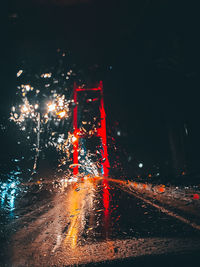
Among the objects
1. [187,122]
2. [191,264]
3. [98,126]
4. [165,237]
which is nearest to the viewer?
[191,264]

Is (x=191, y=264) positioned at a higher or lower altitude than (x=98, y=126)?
lower

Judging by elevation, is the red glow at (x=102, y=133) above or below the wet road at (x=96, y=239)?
above

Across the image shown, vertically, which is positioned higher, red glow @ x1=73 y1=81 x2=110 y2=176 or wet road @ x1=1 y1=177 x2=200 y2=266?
red glow @ x1=73 y1=81 x2=110 y2=176

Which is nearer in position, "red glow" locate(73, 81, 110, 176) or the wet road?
the wet road

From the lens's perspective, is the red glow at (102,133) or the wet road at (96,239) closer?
the wet road at (96,239)

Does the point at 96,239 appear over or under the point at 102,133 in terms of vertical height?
under

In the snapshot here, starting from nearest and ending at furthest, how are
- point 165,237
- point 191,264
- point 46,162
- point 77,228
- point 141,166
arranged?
point 191,264, point 165,237, point 77,228, point 141,166, point 46,162

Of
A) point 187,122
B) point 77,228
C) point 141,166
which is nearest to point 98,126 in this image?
point 141,166

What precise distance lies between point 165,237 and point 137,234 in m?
0.31

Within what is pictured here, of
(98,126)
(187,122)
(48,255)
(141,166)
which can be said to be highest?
(98,126)

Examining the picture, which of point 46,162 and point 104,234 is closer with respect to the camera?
point 104,234

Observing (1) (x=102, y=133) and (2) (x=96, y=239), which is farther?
(1) (x=102, y=133)

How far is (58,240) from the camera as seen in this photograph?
6.89 ft

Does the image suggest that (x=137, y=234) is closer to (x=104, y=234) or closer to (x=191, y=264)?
(x=104, y=234)
